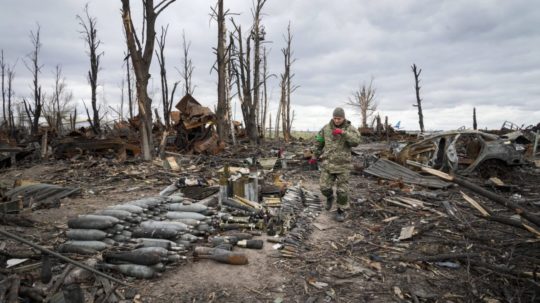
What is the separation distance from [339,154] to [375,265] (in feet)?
8.39

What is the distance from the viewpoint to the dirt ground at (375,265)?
137 inches

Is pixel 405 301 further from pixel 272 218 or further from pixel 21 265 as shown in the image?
pixel 21 265

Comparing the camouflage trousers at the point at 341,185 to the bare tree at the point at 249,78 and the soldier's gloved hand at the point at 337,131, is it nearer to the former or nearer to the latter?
the soldier's gloved hand at the point at 337,131

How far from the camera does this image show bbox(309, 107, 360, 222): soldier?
6.22 metres

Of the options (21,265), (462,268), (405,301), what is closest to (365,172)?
(462,268)

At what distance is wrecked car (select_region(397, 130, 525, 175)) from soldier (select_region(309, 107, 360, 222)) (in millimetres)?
3521

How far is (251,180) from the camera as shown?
275 inches

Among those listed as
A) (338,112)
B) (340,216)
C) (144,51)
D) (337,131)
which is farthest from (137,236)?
(144,51)

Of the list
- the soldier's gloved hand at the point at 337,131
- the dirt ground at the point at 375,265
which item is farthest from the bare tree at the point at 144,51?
the soldier's gloved hand at the point at 337,131

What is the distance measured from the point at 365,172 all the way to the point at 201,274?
7.90 meters

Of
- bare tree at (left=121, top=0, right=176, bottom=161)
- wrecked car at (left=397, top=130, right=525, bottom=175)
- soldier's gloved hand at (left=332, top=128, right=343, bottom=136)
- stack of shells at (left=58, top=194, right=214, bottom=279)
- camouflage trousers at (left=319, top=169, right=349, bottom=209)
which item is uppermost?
bare tree at (left=121, top=0, right=176, bottom=161)

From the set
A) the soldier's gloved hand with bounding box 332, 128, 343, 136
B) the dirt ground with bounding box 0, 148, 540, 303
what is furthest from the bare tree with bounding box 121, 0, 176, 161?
the soldier's gloved hand with bounding box 332, 128, 343, 136

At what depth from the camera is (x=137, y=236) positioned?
4.77 meters

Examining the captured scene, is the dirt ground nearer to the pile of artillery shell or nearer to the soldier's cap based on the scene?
the pile of artillery shell
